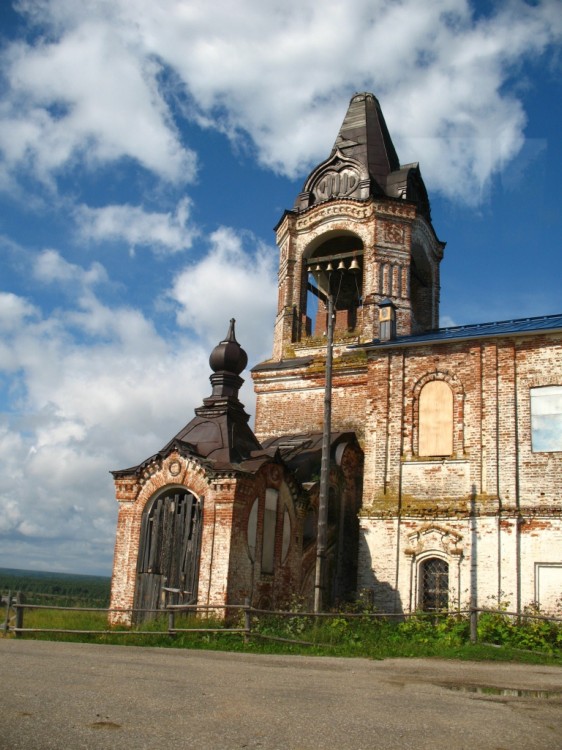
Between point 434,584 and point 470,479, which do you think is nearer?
point 434,584

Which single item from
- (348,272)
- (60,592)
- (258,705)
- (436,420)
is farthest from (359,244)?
(60,592)

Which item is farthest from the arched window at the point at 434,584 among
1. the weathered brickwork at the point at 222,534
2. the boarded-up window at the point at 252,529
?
the boarded-up window at the point at 252,529

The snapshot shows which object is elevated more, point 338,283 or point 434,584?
point 338,283

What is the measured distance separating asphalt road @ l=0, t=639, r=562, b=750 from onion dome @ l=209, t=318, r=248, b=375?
30.9 feet

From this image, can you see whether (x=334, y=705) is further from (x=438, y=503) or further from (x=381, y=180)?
(x=381, y=180)

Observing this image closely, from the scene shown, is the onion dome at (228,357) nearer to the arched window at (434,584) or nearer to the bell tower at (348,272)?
the bell tower at (348,272)

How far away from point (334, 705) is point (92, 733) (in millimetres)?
2408

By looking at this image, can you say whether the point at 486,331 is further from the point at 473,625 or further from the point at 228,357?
the point at 473,625

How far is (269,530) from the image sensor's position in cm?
1591

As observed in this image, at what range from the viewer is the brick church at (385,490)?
15.3 m

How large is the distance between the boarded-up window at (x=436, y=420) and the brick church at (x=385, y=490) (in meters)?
0.03

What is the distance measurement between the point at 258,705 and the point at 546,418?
11.5 m

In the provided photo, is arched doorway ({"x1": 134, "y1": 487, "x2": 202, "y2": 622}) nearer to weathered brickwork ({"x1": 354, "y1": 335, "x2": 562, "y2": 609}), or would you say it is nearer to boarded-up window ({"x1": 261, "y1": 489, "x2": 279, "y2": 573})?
boarded-up window ({"x1": 261, "y1": 489, "x2": 279, "y2": 573})

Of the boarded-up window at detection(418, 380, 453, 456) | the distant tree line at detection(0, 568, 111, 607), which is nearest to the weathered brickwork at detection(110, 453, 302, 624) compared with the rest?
the distant tree line at detection(0, 568, 111, 607)
